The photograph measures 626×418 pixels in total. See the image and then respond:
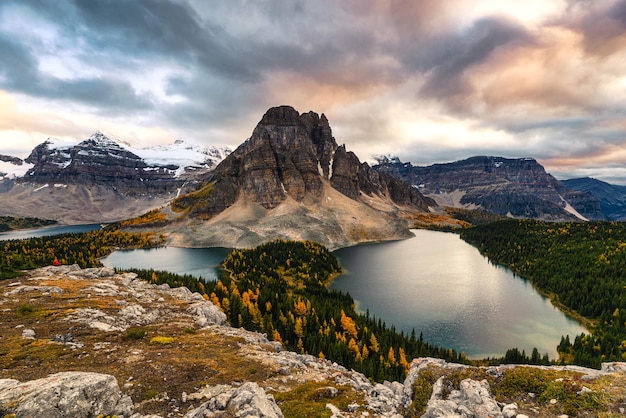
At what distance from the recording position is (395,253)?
6909 inches

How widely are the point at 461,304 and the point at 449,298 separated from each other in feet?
16.9

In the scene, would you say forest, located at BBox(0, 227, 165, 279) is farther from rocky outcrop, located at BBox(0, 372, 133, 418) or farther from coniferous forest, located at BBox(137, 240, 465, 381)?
rocky outcrop, located at BBox(0, 372, 133, 418)

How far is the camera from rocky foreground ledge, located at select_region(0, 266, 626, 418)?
17.0m

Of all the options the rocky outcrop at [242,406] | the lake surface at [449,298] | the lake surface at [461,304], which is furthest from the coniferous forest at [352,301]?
the rocky outcrop at [242,406]

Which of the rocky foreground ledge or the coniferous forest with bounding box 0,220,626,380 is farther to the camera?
the coniferous forest with bounding box 0,220,626,380

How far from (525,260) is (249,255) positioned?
12704cm

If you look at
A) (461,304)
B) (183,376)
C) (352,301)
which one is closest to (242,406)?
(183,376)

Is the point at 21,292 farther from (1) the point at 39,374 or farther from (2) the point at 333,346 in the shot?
(2) the point at 333,346

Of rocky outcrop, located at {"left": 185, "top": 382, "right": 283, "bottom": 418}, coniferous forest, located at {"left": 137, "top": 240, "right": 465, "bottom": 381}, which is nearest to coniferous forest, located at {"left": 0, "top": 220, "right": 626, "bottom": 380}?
coniferous forest, located at {"left": 137, "top": 240, "right": 465, "bottom": 381}

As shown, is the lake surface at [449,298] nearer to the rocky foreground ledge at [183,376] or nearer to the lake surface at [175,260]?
the lake surface at [175,260]

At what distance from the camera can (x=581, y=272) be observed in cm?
11225

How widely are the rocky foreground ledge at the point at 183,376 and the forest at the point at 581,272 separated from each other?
2274 inches

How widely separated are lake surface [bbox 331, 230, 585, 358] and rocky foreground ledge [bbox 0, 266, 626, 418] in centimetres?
4793

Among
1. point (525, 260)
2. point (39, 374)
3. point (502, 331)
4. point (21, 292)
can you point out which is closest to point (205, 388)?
point (39, 374)
